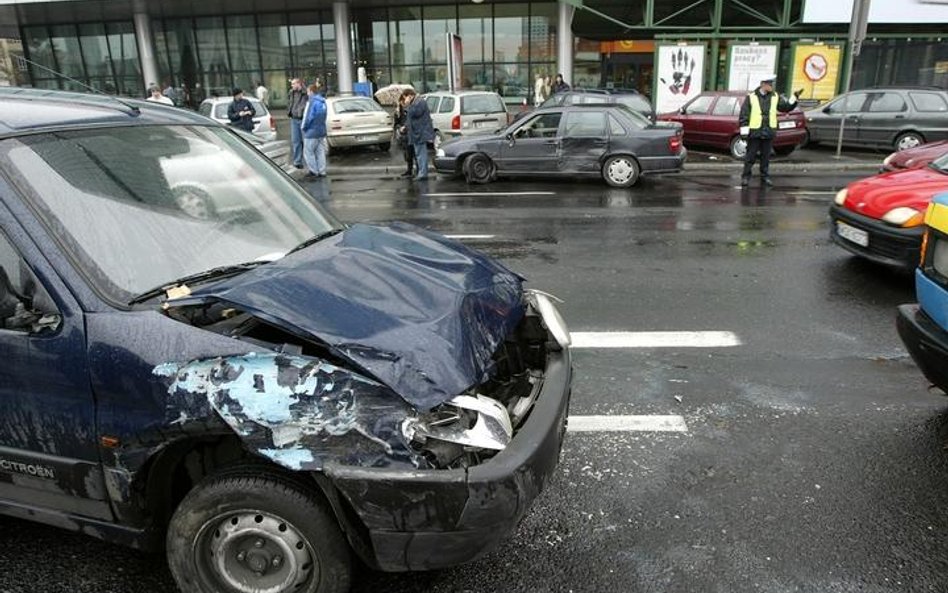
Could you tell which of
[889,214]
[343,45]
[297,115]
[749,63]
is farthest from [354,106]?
[889,214]

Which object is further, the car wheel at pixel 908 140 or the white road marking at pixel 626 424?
the car wheel at pixel 908 140

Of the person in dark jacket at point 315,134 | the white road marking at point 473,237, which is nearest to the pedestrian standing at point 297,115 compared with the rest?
the person in dark jacket at point 315,134

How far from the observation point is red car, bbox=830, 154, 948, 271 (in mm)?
6191

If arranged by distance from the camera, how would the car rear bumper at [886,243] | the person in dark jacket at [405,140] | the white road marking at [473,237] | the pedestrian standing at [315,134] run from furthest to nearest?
the person in dark jacket at [405,140]
the pedestrian standing at [315,134]
the white road marking at [473,237]
the car rear bumper at [886,243]

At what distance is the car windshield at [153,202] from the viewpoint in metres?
2.50

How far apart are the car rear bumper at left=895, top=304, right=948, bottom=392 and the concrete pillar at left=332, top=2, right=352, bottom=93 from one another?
86.0 feet

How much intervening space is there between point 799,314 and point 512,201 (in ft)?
21.5

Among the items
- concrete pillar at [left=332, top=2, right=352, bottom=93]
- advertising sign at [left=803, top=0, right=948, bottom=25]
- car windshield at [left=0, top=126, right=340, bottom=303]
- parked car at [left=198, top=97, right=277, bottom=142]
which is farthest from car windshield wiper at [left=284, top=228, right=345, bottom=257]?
concrete pillar at [left=332, top=2, right=352, bottom=93]

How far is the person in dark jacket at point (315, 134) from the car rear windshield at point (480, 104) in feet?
15.5

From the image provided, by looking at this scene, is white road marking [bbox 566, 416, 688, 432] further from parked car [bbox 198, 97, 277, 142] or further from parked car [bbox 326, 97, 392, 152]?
parked car [bbox 326, 97, 392, 152]

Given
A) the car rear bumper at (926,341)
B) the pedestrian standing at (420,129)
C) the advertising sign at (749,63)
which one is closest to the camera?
the car rear bumper at (926,341)

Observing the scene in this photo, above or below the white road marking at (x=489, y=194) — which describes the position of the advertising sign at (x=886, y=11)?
above

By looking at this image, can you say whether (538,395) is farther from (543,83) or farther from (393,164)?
(543,83)

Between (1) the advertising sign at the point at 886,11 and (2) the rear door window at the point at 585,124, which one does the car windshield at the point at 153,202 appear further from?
(1) the advertising sign at the point at 886,11
